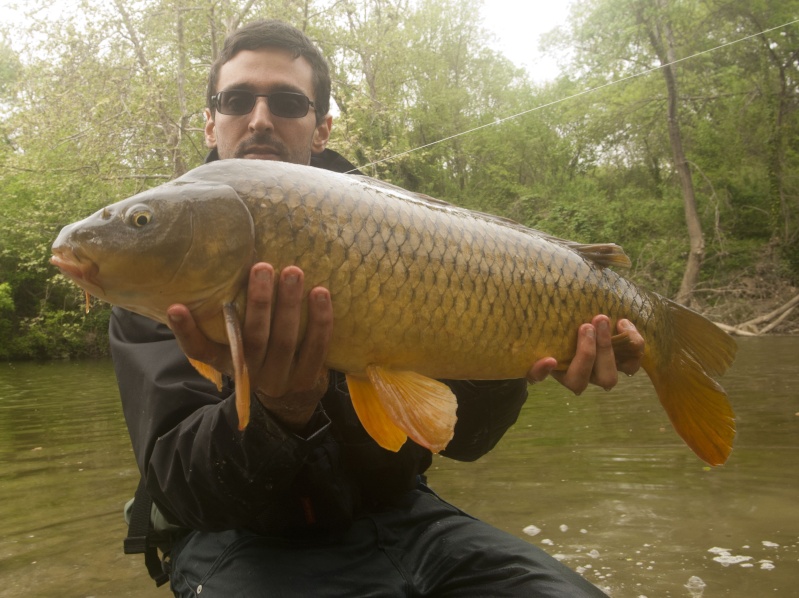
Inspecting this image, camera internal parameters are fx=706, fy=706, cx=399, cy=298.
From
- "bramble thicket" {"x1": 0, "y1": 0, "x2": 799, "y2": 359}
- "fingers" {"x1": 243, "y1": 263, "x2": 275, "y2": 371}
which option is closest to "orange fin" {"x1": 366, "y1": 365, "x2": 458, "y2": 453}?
"fingers" {"x1": 243, "y1": 263, "x2": 275, "y2": 371}

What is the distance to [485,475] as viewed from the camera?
3.48 meters

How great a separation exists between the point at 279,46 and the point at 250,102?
0.26m

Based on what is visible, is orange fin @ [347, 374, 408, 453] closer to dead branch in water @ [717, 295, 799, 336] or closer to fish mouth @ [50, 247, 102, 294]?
fish mouth @ [50, 247, 102, 294]

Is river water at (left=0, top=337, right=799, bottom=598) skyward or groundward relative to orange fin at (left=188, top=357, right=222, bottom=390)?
groundward

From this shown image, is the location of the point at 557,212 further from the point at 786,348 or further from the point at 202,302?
the point at 202,302

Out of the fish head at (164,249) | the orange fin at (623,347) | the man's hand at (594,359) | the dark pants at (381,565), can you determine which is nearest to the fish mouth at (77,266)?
the fish head at (164,249)

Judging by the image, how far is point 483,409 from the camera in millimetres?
2041

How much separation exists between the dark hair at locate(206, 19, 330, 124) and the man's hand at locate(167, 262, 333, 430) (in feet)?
4.49

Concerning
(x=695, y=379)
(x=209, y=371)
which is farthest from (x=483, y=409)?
(x=209, y=371)

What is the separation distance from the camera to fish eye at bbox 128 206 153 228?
1184 mm

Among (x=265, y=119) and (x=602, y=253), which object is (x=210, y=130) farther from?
(x=602, y=253)

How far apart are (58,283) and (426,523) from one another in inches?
573

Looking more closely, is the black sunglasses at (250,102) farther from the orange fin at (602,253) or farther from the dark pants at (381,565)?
the dark pants at (381,565)

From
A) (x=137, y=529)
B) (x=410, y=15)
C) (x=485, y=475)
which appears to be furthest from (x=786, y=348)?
(x=410, y=15)
